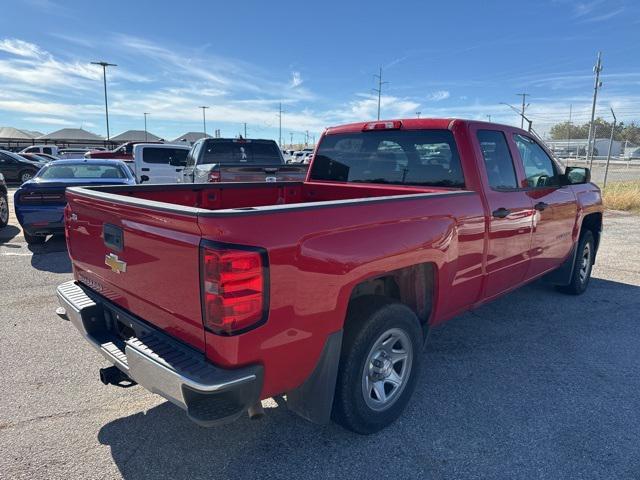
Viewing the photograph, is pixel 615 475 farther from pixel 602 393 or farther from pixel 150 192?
pixel 150 192

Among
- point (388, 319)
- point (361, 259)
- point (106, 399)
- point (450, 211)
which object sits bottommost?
point (106, 399)

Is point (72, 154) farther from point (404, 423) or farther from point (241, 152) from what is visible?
point (404, 423)

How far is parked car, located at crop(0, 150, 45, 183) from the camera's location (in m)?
20.3

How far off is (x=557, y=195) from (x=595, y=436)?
100 inches

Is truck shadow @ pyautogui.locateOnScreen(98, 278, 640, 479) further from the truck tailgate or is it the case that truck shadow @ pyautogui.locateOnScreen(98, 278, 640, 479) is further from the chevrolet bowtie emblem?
the chevrolet bowtie emblem

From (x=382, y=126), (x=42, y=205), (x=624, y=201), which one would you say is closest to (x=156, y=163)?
(x=42, y=205)

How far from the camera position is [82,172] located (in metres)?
8.73

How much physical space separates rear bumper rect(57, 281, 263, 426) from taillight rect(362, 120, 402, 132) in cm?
261

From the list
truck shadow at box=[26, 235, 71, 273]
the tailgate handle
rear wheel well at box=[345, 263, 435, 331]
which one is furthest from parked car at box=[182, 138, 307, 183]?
the tailgate handle

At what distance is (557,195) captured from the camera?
15.3ft

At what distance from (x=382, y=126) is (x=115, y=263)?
2.53 metres

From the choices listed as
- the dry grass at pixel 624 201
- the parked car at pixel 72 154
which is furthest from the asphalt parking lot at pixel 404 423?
the parked car at pixel 72 154

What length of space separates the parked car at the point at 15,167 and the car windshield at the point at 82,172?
1397cm

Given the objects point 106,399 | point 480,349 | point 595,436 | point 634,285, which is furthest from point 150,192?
point 634,285
